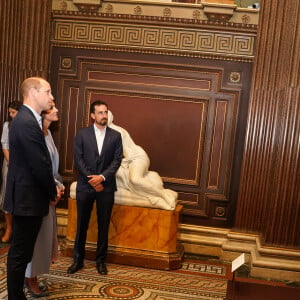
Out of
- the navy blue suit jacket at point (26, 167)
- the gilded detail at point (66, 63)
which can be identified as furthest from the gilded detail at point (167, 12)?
the navy blue suit jacket at point (26, 167)

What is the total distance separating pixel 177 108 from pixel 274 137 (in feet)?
3.69

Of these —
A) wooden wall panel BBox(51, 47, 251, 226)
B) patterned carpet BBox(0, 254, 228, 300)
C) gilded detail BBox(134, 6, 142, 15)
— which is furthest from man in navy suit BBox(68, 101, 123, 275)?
gilded detail BBox(134, 6, 142, 15)

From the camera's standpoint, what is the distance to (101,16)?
4.79 metres

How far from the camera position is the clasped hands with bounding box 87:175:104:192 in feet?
11.9

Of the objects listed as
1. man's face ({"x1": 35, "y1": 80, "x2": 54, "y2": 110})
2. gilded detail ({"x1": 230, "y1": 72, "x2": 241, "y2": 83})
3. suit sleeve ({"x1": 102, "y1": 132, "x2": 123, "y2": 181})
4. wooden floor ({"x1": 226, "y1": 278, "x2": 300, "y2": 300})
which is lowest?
wooden floor ({"x1": 226, "y1": 278, "x2": 300, "y2": 300})

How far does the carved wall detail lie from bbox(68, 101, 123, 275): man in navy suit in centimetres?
134

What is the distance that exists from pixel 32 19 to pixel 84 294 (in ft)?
10.2

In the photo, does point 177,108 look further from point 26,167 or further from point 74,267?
point 26,167

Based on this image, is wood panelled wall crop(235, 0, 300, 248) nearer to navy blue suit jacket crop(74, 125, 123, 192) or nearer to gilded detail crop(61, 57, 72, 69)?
navy blue suit jacket crop(74, 125, 123, 192)

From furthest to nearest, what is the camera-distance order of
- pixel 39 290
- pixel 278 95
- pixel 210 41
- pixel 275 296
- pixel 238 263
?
1. pixel 210 41
2. pixel 278 95
3. pixel 39 290
4. pixel 238 263
5. pixel 275 296

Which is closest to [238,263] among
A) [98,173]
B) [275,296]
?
[275,296]

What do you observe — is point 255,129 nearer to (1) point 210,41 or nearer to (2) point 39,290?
(1) point 210,41

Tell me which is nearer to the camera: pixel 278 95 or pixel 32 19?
pixel 278 95

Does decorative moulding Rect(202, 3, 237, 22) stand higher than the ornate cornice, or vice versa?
decorative moulding Rect(202, 3, 237, 22)
